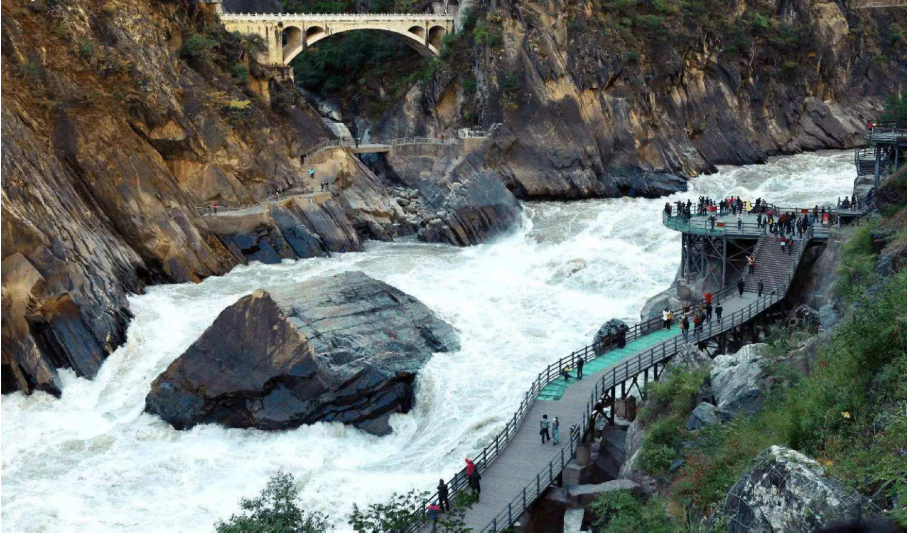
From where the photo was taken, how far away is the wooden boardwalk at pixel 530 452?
80.5 ft

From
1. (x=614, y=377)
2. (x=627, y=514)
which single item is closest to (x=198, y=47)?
(x=614, y=377)

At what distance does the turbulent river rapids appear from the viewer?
94.6 ft

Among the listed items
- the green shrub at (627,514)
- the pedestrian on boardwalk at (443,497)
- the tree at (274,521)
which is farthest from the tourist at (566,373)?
the tree at (274,521)

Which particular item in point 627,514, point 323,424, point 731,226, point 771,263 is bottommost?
point 323,424

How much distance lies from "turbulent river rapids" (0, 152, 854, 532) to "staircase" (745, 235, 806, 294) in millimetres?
5440

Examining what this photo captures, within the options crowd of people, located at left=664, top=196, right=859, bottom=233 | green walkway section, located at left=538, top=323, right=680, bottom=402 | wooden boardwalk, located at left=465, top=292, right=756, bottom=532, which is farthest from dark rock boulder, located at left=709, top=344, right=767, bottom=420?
crowd of people, located at left=664, top=196, right=859, bottom=233

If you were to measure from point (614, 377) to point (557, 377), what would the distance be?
7.95 feet

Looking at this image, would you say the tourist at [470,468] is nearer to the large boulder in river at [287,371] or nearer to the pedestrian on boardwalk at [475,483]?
the pedestrian on boardwalk at [475,483]

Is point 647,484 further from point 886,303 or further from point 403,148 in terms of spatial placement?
point 403,148

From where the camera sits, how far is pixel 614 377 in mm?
30188

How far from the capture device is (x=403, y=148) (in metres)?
74.9

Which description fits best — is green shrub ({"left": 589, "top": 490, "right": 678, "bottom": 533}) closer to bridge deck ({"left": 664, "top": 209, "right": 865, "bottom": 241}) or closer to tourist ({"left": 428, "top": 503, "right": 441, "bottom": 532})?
tourist ({"left": 428, "top": 503, "right": 441, "bottom": 532})

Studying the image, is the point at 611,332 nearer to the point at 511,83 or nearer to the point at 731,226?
the point at 731,226

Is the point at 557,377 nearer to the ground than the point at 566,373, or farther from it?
nearer to the ground
